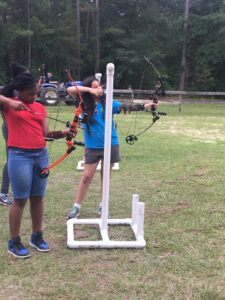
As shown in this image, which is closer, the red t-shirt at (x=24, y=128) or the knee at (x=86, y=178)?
the red t-shirt at (x=24, y=128)

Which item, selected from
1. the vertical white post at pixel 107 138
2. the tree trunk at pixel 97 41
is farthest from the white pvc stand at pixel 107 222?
the tree trunk at pixel 97 41

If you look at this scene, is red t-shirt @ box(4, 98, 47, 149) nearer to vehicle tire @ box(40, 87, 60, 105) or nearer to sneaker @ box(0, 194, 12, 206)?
sneaker @ box(0, 194, 12, 206)

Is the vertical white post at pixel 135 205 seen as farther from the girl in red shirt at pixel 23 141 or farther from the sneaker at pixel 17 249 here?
the sneaker at pixel 17 249

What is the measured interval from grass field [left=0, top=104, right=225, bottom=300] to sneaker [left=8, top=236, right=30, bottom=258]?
0.21 ft

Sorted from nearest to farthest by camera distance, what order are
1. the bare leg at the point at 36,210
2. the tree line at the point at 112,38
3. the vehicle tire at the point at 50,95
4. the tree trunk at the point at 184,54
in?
the bare leg at the point at 36,210
the vehicle tire at the point at 50,95
the tree line at the point at 112,38
the tree trunk at the point at 184,54

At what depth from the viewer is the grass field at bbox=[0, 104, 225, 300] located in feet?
10.6

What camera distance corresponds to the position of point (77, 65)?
31.3m

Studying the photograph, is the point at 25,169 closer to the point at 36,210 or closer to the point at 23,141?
the point at 23,141

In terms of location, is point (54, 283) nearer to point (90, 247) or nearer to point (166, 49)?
point (90, 247)

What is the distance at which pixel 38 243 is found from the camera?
3934 millimetres

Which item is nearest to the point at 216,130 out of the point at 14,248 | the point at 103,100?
the point at 103,100

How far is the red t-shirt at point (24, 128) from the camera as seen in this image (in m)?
3.54

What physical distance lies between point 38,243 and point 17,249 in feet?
0.73

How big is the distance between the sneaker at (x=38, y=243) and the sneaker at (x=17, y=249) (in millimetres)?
145
